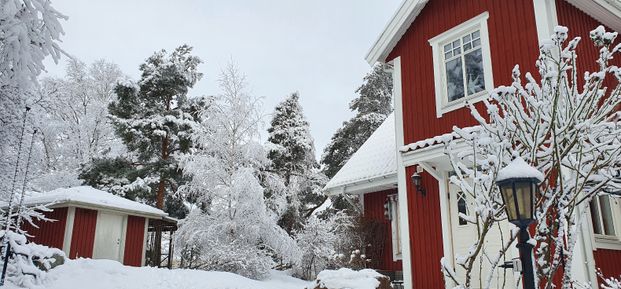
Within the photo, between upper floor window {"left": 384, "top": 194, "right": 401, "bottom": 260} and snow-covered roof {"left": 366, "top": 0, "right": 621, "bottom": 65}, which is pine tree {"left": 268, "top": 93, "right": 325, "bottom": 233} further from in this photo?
snow-covered roof {"left": 366, "top": 0, "right": 621, "bottom": 65}

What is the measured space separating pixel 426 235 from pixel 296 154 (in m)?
15.3

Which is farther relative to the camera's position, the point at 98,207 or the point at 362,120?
the point at 362,120

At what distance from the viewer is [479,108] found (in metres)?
6.63

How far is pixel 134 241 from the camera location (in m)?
16.4

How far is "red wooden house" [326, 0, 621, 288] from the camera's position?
6.29 m

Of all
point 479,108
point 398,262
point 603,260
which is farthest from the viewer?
point 398,262

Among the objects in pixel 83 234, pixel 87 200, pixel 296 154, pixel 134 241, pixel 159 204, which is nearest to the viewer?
pixel 87 200

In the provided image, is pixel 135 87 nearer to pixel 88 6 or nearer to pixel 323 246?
pixel 88 6

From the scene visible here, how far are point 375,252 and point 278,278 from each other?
7.20m

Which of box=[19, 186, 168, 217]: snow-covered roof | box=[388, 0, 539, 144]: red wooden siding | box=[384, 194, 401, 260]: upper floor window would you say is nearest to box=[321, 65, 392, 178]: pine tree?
box=[19, 186, 168, 217]: snow-covered roof

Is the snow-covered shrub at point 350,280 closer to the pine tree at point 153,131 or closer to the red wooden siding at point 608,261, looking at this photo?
the red wooden siding at point 608,261

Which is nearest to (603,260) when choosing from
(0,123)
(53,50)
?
(53,50)

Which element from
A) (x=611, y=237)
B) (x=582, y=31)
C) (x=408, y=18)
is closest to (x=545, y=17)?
(x=582, y=31)

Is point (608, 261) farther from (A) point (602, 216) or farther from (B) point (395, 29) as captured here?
(B) point (395, 29)
